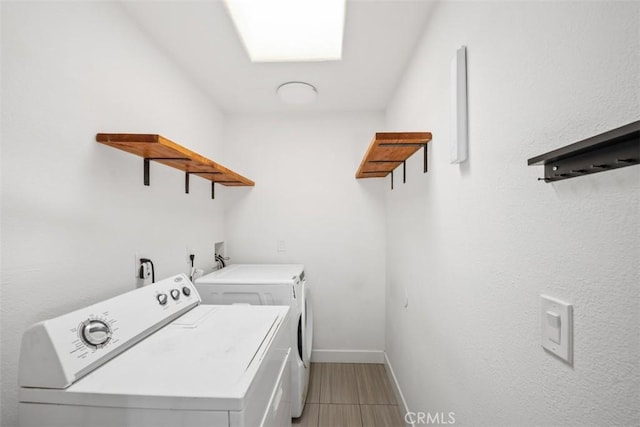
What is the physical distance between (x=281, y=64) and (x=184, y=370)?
6.23ft

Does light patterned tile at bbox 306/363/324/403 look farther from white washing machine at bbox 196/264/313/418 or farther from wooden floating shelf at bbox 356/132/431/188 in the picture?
wooden floating shelf at bbox 356/132/431/188

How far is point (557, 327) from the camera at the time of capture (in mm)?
624

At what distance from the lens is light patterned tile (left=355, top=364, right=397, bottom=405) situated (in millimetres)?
2182

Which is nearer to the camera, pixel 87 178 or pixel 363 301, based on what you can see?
pixel 87 178

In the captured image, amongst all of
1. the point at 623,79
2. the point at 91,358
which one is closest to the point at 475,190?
the point at 623,79

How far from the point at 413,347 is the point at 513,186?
54.0 inches

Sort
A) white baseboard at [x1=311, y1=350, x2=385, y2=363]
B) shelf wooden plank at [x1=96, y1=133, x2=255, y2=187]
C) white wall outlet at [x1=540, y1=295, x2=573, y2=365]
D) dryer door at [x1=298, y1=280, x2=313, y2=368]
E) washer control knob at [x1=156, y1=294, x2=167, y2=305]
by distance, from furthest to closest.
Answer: white baseboard at [x1=311, y1=350, x2=385, y2=363]
dryer door at [x1=298, y1=280, x2=313, y2=368]
washer control knob at [x1=156, y1=294, x2=167, y2=305]
shelf wooden plank at [x1=96, y1=133, x2=255, y2=187]
white wall outlet at [x1=540, y1=295, x2=573, y2=365]

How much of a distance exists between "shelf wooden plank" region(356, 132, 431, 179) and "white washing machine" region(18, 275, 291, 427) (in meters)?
1.08

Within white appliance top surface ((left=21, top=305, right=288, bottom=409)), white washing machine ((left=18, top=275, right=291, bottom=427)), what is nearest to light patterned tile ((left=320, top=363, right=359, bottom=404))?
white washing machine ((left=18, top=275, right=291, bottom=427))

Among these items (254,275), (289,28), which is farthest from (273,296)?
(289,28)

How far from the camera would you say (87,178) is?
1182mm

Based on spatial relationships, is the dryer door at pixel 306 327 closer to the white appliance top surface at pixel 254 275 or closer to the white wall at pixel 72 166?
the white appliance top surface at pixel 254 275

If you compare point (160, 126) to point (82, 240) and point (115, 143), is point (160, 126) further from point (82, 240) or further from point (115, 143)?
point (82, 240)

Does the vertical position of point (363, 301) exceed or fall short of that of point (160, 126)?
it falls short
